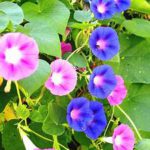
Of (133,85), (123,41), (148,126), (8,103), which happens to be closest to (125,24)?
(123,41)

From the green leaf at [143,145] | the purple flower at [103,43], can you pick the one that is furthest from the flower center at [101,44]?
the green leaf at [143,145]

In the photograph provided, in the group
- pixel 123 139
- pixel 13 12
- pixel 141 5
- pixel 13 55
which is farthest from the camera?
pixel 141 5

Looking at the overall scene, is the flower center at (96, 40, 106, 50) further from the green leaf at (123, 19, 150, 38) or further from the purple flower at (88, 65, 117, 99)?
the green leaf at (123, 19, 150, 38)

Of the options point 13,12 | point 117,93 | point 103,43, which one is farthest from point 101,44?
point 13,12

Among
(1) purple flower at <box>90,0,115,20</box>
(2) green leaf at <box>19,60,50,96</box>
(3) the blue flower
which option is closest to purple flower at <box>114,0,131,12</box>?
(1) purple flower at <box>90,0,115,20</box>

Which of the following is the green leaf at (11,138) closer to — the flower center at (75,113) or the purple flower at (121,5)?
the flower center at (75,113)

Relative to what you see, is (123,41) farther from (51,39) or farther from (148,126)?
(51,39)

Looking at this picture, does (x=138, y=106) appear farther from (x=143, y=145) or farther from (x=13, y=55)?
(x=13, y=55)
